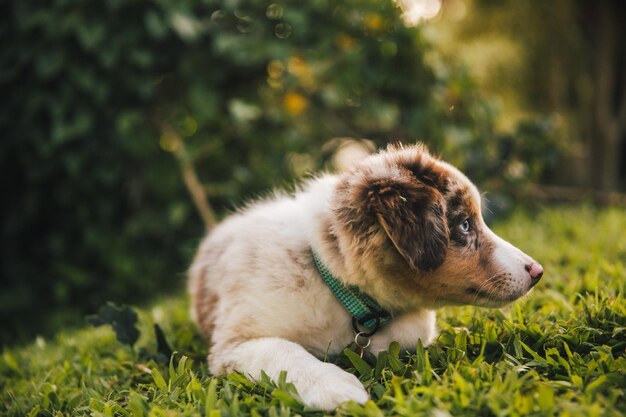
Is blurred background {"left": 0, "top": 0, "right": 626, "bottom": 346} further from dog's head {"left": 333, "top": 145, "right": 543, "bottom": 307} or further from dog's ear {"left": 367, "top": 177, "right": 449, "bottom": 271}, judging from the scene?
dog's ear {"left": 367, "top": 177, "right": 449, "bottom": 271}

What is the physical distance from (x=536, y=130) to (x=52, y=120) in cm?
521

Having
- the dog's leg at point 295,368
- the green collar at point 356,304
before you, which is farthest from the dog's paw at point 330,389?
the green collar at point 356,304

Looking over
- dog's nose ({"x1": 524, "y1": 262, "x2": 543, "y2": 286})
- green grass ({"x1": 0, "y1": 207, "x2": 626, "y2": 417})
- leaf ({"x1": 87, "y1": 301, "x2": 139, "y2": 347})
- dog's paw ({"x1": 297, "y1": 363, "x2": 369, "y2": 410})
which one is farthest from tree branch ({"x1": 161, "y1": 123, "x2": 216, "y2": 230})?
dog's nose ({"x1": 524, "y1": 262, "x2": 543, "y2": 286})

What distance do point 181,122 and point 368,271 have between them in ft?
13.0

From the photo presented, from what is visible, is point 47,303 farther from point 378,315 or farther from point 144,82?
point 378,315

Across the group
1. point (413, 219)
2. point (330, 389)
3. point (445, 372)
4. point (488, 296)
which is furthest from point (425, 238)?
point (330, 389)

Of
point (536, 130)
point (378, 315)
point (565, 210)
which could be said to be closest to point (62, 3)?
point (378, 315)

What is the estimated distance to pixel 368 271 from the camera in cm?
261

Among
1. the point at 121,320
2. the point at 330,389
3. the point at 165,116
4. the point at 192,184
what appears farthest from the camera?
the point at 165,116

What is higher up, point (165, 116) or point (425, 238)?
point (165, 116)

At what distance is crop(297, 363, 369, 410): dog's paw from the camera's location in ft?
7.06

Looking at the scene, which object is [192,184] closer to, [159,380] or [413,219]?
[159,380]

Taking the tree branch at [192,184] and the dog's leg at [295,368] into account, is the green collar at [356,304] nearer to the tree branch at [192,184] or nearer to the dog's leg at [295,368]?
the dog's leg at [295,368]

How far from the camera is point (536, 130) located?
637 cm
